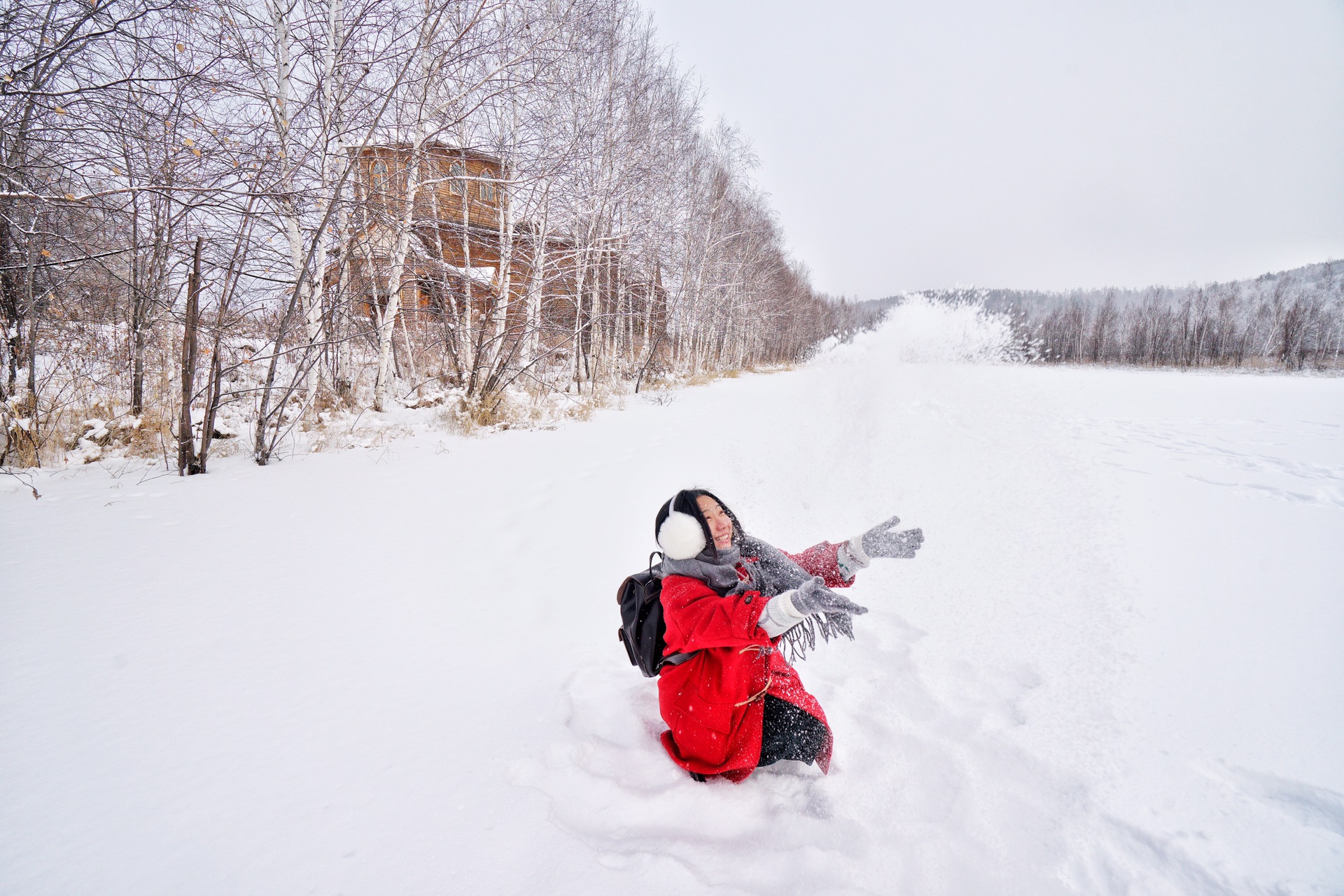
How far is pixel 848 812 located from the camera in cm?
152

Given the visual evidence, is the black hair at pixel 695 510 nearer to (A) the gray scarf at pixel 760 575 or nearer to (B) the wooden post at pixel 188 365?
(A) the gray scarf at pixel 760 575

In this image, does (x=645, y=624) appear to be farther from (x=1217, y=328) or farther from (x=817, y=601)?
(x=1217, y=328)

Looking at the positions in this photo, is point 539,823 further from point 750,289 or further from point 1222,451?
point 750,289

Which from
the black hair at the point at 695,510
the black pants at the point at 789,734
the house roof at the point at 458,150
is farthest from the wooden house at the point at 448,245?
the black pants at the point at 789,734

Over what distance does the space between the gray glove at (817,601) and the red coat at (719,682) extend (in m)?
0.15

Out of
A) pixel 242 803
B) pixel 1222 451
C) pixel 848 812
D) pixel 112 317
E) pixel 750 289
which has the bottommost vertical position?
pixel 848 812

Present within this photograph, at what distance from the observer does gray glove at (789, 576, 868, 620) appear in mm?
1336

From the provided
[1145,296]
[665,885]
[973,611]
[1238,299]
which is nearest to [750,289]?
[973,611]

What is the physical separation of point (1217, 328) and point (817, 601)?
180 ft

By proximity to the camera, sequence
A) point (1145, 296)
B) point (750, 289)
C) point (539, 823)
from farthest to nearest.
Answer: point (1145, 296) → point (750, 289) → point (539, 823)

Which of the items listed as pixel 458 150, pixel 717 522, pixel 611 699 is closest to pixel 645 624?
pixel 717 522

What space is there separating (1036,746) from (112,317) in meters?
9.71

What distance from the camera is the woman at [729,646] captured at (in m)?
1.46

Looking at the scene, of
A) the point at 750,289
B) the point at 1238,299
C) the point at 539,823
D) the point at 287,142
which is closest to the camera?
the point at 539,823
